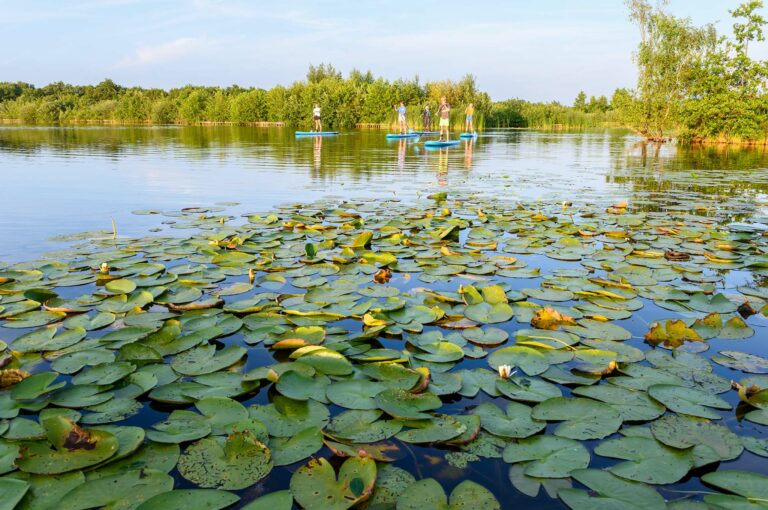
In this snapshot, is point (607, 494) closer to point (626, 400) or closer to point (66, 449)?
point (626, 400)

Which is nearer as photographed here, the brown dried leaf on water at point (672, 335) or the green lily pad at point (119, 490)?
the green lily pad at point (119, 490)

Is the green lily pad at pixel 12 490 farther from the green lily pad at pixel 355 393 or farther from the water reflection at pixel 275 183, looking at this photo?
the water reflection at pixel 275 183

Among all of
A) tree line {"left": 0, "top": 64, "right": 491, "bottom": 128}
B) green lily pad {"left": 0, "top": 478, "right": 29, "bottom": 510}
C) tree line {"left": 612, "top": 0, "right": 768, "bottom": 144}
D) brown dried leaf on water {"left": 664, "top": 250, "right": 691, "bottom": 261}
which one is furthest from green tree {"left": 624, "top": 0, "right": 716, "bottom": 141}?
green lily pad {"left": 0, "top": 478, "right": 29, "bottom": 510}

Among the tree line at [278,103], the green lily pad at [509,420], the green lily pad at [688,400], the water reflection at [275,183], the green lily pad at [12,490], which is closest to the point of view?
the green lily pad at [12,490]

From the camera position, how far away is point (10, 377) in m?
1.73

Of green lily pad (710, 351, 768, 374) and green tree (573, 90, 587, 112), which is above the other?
green tree (573, 90, 587, 112)

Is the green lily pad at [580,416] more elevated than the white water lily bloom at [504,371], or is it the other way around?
the white water lily bloom at [504,371]

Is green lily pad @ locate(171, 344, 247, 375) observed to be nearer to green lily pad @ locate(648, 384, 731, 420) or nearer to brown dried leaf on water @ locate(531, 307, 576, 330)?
brown dried leaf on water @ locate(531, 307, 576, 330)

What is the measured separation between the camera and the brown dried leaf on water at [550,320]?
2320 mm

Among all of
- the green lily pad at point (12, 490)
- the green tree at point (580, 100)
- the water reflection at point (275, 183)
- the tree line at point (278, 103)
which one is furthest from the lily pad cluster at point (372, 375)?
the green tree at point (580, 100)

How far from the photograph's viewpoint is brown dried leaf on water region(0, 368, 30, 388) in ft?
5.64

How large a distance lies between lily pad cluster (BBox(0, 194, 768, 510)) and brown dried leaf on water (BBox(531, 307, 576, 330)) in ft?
0.03

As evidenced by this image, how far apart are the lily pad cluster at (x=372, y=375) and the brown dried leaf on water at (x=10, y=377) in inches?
0.4

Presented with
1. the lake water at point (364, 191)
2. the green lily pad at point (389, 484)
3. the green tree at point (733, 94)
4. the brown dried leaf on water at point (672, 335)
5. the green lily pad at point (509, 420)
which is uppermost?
the green tree at point (733, 94)
